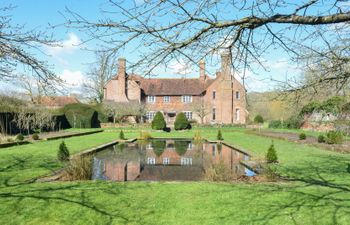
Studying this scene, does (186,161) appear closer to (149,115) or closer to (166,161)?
(166,161)

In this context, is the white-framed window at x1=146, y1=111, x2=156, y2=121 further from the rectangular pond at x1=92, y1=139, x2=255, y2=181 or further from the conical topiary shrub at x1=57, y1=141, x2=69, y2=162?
the conical topiary shrub at x1=57, y1=141, x2=69, y2=162

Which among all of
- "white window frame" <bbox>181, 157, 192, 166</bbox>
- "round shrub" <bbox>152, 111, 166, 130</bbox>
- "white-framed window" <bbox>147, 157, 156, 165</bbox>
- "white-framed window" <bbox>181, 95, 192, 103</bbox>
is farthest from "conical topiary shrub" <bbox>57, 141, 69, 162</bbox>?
"white-framed window" <bbox>181, 95, 192, 103</bbox>

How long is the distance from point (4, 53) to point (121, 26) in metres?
3.06

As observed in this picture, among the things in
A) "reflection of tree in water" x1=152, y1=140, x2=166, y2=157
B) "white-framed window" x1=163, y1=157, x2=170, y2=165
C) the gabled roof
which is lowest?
"white-framed window" x1=163, y1=157, x2=170, y2=165

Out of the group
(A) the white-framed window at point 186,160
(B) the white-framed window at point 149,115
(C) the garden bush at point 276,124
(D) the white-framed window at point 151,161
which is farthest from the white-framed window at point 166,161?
(B) the white-framed window at point 149,115

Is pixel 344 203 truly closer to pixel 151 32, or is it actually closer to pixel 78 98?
pixel 151 32

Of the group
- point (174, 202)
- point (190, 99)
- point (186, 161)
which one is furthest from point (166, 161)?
point (190, 99)

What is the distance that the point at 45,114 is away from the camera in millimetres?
28766

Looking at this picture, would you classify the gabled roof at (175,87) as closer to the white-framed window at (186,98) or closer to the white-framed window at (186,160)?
the white-framed window at (186,98)

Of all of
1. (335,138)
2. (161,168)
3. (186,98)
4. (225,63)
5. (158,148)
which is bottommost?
(161,168)

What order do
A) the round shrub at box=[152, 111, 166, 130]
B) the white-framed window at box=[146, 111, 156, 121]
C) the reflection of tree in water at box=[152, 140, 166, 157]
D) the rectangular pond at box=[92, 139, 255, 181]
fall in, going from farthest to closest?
the white-framed window at box=[146, 111, 156, 121] < the round shrub at box=[152, 111, 166, 130] < the reflection of tree in water at box=[152, 140, 166, 157] < the rectangular pond at box=[92, 139, 255, 181]

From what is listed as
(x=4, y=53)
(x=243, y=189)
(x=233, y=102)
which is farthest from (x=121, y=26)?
(x=233, y=102)

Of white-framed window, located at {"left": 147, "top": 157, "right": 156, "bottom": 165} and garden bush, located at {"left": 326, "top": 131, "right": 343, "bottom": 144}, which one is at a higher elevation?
garden bush, located at {"left": 326, "top": 131, "right": 343, "bottom": 144}

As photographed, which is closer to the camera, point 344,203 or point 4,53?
point 4,53
